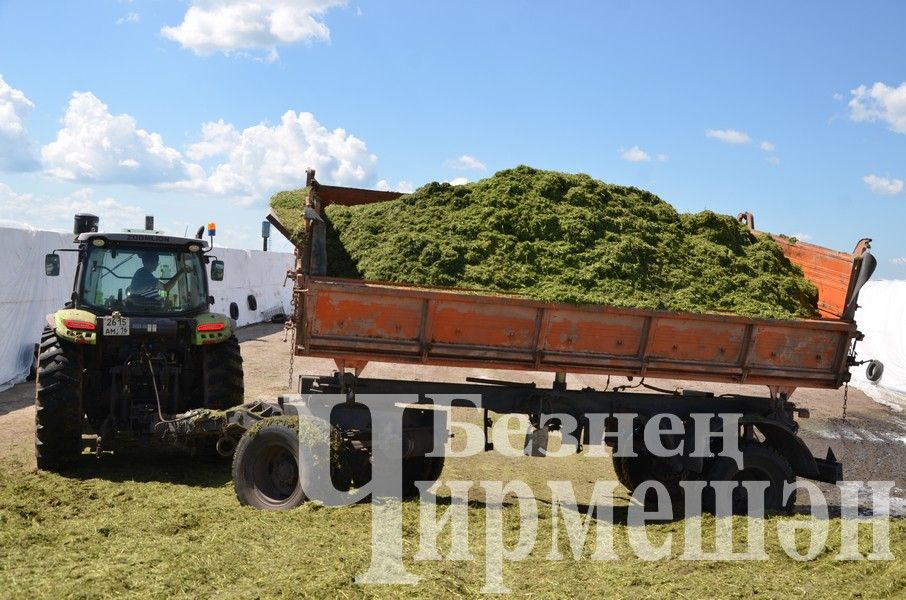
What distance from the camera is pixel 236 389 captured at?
9742 mm

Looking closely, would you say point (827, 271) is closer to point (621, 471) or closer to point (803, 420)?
point (621, 471)

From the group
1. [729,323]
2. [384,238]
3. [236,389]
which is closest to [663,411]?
[729,323]

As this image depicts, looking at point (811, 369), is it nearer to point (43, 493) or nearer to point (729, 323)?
point (729, 323)

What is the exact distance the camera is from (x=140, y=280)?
9734 millimetres

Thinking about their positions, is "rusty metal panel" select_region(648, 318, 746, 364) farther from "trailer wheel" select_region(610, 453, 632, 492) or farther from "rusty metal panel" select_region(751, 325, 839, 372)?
"trailer wheel" select_region(610, 453, 632, 492)

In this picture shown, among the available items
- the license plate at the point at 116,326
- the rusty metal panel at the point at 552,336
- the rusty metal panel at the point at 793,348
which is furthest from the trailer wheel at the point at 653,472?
the license plate at the point at 116,326

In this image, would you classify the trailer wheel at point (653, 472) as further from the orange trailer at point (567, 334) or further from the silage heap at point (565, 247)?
the silage heap at point (565, 247)

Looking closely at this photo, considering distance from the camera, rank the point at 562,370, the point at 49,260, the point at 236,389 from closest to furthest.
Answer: the point at 562,370, the point at 49,260, the point at 236,389

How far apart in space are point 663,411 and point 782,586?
280 centimetres

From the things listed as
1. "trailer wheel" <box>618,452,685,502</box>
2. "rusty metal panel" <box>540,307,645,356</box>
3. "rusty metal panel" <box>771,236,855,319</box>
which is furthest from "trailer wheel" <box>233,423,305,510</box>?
"rusty metal panel" <box>771,236,855,319</box>

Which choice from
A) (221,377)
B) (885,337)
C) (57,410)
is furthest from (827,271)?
(885,337)

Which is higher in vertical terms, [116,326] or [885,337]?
[116,326]

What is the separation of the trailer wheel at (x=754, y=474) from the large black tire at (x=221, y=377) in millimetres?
5352

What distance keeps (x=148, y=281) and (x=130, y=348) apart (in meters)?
0.85
